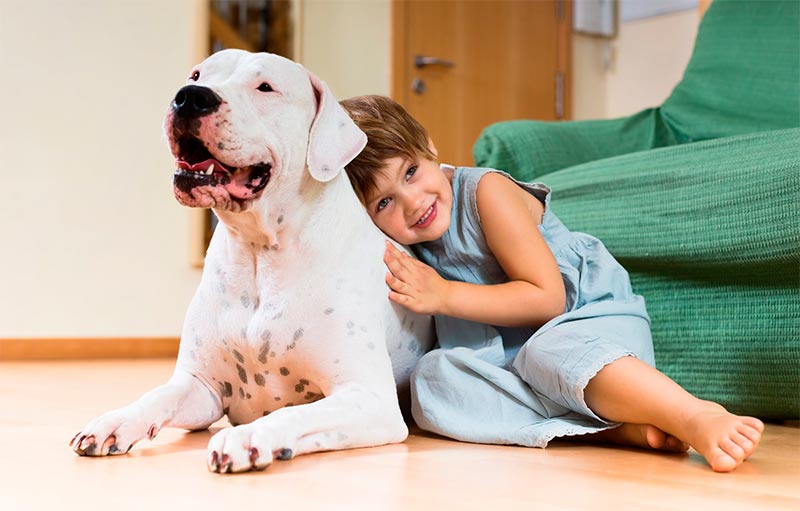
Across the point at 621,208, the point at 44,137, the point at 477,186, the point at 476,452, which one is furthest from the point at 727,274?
the point at 44,137

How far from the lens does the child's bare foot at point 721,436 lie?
114 centimetres

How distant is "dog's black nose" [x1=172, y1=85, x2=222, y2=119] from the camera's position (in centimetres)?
114

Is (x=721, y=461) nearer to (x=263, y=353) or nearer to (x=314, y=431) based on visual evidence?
(x=314, y=431)

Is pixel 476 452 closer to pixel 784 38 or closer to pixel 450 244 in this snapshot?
pixel 450 244

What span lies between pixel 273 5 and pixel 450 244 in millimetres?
2471

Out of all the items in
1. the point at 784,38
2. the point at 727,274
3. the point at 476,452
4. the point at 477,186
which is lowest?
the point at 476,452

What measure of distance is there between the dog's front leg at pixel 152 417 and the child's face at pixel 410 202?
0.40 m

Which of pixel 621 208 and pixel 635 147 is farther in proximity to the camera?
pixel 635 147

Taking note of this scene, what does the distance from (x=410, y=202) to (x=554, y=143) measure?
0.83 m

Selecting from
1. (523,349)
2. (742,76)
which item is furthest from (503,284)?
(742,76)

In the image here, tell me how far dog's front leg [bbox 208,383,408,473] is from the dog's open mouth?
29 cm

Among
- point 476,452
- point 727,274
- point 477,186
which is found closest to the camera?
point 476,452

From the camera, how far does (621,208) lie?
5.96ft

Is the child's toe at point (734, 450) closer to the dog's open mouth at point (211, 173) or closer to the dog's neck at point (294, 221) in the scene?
the dog's neck at point (294, 221)
